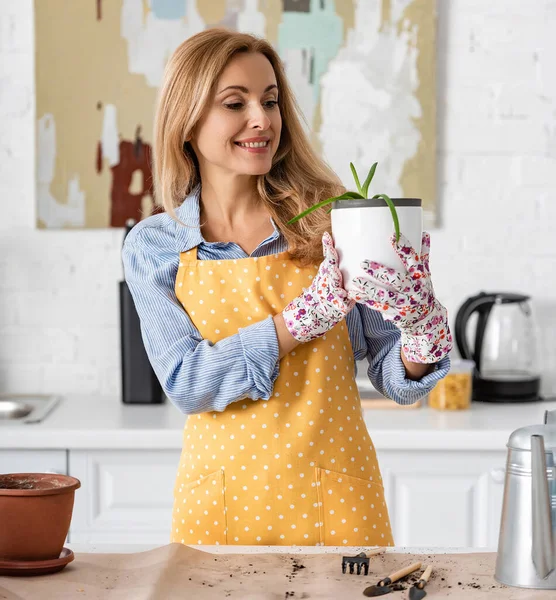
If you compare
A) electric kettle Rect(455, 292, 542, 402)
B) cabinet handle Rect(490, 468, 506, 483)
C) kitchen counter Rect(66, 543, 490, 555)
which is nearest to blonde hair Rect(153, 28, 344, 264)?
kitchen counter Rect(66, 543, 490, 555)

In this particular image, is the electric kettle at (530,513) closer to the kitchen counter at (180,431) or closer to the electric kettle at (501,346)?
the kitchen counter at (180,431)

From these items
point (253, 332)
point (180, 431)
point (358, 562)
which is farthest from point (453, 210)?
point (358, 562)

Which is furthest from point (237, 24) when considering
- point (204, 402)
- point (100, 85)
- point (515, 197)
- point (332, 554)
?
point (332, 554)

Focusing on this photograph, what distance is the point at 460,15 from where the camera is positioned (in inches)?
100

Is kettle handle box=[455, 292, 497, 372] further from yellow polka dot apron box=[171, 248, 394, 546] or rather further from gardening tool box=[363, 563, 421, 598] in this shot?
gardening tool box=[363, 563, 421, 598]

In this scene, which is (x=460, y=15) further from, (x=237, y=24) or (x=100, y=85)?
(x=100, y=85)

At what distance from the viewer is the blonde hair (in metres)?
1.43

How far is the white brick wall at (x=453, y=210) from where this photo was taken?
2.55m

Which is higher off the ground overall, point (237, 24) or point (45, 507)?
point (237, 24)

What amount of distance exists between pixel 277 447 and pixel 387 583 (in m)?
0.37

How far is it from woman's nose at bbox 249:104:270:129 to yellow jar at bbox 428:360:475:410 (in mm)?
1107

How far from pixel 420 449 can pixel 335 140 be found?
91 cm

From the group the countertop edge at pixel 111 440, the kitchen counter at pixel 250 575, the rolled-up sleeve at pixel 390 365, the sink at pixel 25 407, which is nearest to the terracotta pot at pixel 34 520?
the kitchen counter at pixel 250 575

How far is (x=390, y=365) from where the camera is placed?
1.39m
